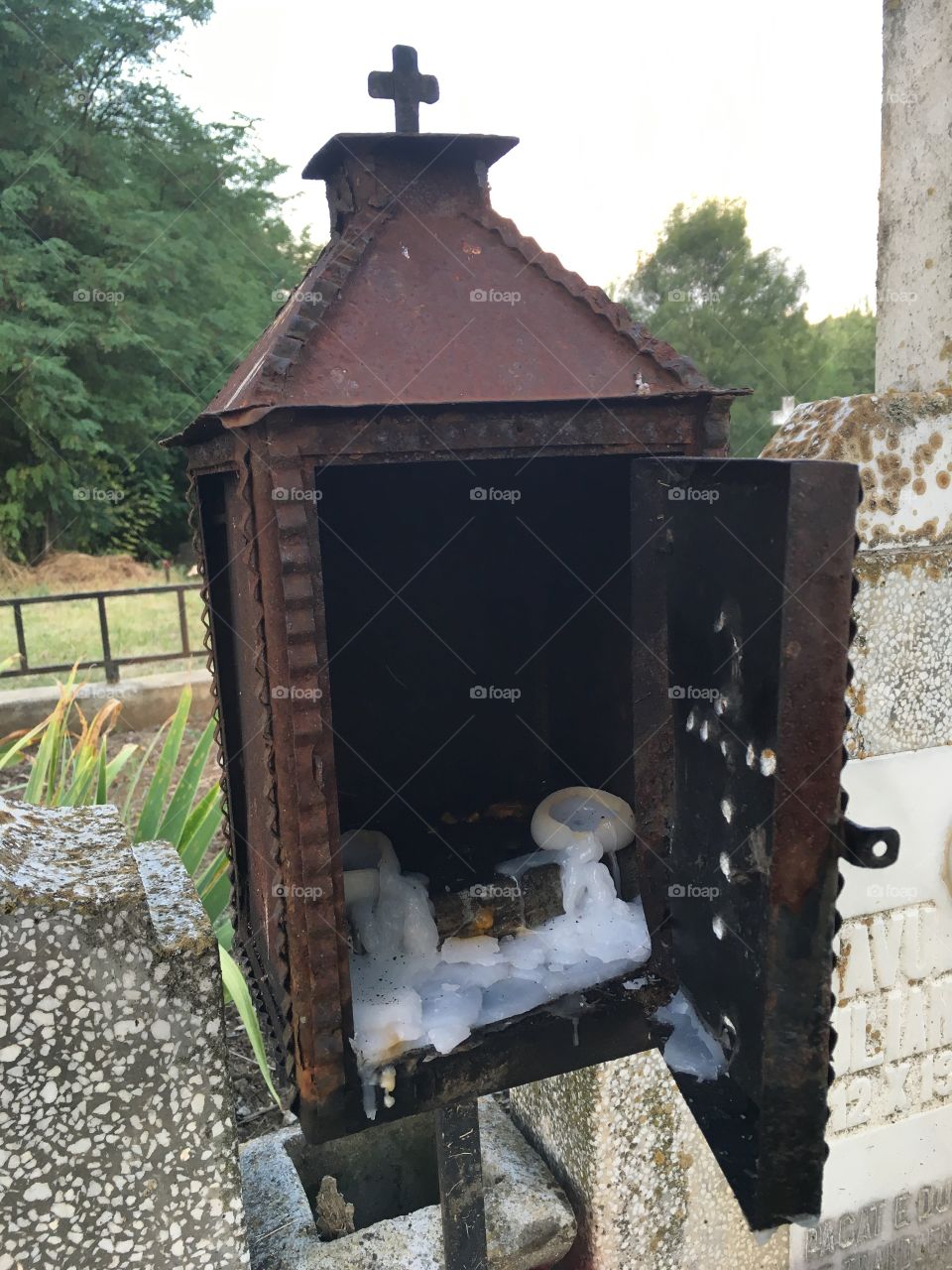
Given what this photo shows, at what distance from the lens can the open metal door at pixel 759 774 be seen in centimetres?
102

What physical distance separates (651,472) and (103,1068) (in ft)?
3.69

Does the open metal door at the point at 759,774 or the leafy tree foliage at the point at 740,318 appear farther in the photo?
the leafy tree foliage at the point at 740,318

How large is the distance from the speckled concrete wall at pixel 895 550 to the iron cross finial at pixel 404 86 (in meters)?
1.04

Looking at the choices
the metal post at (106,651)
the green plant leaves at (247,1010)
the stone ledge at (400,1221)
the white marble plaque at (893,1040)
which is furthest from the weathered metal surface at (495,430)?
the metal post at (106,651)

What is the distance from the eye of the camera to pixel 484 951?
1.67m

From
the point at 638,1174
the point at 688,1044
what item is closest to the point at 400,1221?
the point at 638,1174

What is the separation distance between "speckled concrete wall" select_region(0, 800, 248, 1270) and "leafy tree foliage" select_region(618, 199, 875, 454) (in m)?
15.7

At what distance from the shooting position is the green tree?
1333cm

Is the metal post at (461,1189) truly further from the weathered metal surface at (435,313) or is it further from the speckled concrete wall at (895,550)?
the weathered metal surface at (435,313)

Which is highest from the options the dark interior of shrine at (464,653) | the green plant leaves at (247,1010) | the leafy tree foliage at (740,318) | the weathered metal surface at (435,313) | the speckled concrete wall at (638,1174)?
the leafy tree foliage at (740,318)

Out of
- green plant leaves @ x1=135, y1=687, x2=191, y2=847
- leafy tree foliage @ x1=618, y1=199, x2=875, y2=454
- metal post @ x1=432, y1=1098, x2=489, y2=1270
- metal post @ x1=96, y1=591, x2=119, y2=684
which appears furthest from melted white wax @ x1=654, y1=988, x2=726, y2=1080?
leafy tree foliage @ x1=618, y1=199, x2=875, y2=454

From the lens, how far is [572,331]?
1.36 meters

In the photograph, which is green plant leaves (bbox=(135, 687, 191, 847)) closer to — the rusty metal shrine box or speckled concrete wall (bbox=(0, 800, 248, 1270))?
the rusty metal shrine box

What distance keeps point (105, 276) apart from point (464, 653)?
536 inches
